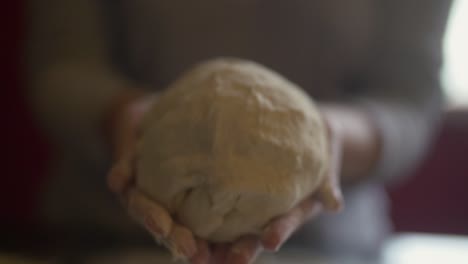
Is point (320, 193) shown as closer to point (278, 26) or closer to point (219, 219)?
point (219, 219)

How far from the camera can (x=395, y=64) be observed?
725 millimetres

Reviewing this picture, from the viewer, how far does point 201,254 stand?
0.41 metres

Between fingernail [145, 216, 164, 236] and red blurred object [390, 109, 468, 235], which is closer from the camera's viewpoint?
fingernail [145, 216, 164, 236]

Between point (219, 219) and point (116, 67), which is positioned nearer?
point (219, 219)

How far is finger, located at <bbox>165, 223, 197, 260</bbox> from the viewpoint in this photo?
0.39 m

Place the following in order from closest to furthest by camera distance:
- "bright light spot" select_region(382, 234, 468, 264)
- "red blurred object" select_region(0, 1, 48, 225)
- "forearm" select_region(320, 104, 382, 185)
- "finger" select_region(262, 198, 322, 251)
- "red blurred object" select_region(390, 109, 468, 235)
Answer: "finger" select_region(262, 198, 322, 251) < "forearm" select_region(320, 104, 382, 185) < "bright light spot" select_region(382, 234, 468, 264) < "red blurred object" select_region(0, 1, 48, 225) < "red blurred object" select_region(390, 109, 468, 235)

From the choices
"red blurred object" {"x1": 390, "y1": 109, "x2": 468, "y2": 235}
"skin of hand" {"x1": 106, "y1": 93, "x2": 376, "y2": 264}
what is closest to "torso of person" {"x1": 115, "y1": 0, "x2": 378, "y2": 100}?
"skin of hand" {"x1": 106, "y1": 93, "x2": 376, "y2": 264}

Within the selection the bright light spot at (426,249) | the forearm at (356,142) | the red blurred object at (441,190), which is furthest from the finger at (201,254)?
the red blurred object at (441,190)

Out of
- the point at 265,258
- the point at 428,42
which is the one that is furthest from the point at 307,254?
the point at 428,42

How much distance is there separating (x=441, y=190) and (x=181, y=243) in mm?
910

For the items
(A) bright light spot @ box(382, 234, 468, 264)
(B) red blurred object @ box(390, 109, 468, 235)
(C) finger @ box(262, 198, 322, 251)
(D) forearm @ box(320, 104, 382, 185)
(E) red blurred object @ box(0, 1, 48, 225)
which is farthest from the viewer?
(B) red blurred object @ box(390, 109, 468, 235)

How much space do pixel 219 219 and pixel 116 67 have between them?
0.37 meters

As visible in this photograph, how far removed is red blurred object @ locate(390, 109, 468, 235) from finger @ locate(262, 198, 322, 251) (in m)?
0.78

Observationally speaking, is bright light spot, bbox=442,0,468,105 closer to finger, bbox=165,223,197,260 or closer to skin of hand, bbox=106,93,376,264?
skin of hand, bbox=106,93,376,264
